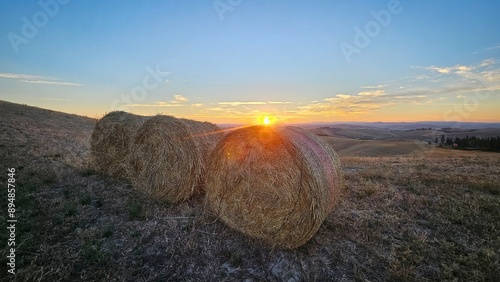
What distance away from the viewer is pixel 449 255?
510cm

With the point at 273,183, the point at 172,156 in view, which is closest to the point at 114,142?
the point at 172,156

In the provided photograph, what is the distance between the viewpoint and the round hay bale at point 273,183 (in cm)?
520

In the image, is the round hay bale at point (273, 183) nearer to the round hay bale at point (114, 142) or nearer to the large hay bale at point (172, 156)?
the large hay bale at point (172, 156)

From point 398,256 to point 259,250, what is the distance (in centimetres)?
231

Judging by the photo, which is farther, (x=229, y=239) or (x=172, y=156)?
(x=172, y=156)

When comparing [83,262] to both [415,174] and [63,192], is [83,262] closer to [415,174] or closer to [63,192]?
[63,192]

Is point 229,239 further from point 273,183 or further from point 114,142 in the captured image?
point 114,142

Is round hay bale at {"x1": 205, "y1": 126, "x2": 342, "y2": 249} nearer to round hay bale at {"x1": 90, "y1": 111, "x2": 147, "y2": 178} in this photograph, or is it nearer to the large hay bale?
the large hay bale

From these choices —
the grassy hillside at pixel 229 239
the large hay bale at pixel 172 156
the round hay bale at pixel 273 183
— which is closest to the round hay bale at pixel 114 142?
the grassy hillside at pixel 229 239

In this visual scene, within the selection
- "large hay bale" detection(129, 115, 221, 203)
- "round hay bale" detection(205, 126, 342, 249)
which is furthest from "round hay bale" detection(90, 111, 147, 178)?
"round hay bale" detection(205, 126, 342, 249)

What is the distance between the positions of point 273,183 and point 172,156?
3030mm

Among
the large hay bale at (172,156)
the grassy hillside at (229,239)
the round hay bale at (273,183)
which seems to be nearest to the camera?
the grassy hillside at (229,239)

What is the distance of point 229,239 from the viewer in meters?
5.68

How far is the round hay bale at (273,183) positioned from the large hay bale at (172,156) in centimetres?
103
